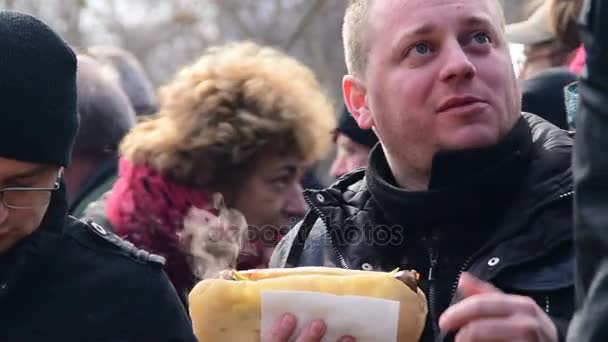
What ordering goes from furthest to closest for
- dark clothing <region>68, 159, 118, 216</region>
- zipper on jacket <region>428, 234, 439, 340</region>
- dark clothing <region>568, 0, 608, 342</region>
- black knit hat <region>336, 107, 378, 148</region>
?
dark clothing <region>68, 159, 118, 216</region> < black knit hat <region>336, 107, 378, 148</region> < zipper on jacket <region>428, 234, 439, 340</region> < dark clothing <region>568, 0, 608, 342</region>

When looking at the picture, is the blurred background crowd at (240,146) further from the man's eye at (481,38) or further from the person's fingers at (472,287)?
the person's fingers at (472,287)

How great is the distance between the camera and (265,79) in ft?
14.9

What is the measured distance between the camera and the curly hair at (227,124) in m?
4.45

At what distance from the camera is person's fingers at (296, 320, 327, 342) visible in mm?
2607

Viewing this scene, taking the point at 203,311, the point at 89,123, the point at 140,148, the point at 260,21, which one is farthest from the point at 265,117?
the point at 260,21

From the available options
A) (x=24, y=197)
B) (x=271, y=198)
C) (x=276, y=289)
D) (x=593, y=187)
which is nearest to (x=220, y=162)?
(x=271, y=198)

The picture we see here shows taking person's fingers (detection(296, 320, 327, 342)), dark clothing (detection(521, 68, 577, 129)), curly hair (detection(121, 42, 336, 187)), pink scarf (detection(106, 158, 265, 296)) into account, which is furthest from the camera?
curly hair (detection(121, 42, 336, 187))

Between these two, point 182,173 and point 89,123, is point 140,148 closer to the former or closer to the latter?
point 182,173

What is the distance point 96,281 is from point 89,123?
2139mm

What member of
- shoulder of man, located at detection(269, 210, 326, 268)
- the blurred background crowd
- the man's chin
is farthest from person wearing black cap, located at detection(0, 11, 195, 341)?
the blurred background crowd

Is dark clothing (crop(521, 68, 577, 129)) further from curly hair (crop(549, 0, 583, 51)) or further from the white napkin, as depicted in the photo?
the white napkin

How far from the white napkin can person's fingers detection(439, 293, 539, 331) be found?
1.36 feet

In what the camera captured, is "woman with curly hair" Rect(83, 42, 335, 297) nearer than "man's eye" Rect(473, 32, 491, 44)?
No

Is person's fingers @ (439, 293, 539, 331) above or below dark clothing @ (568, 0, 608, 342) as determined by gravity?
below
